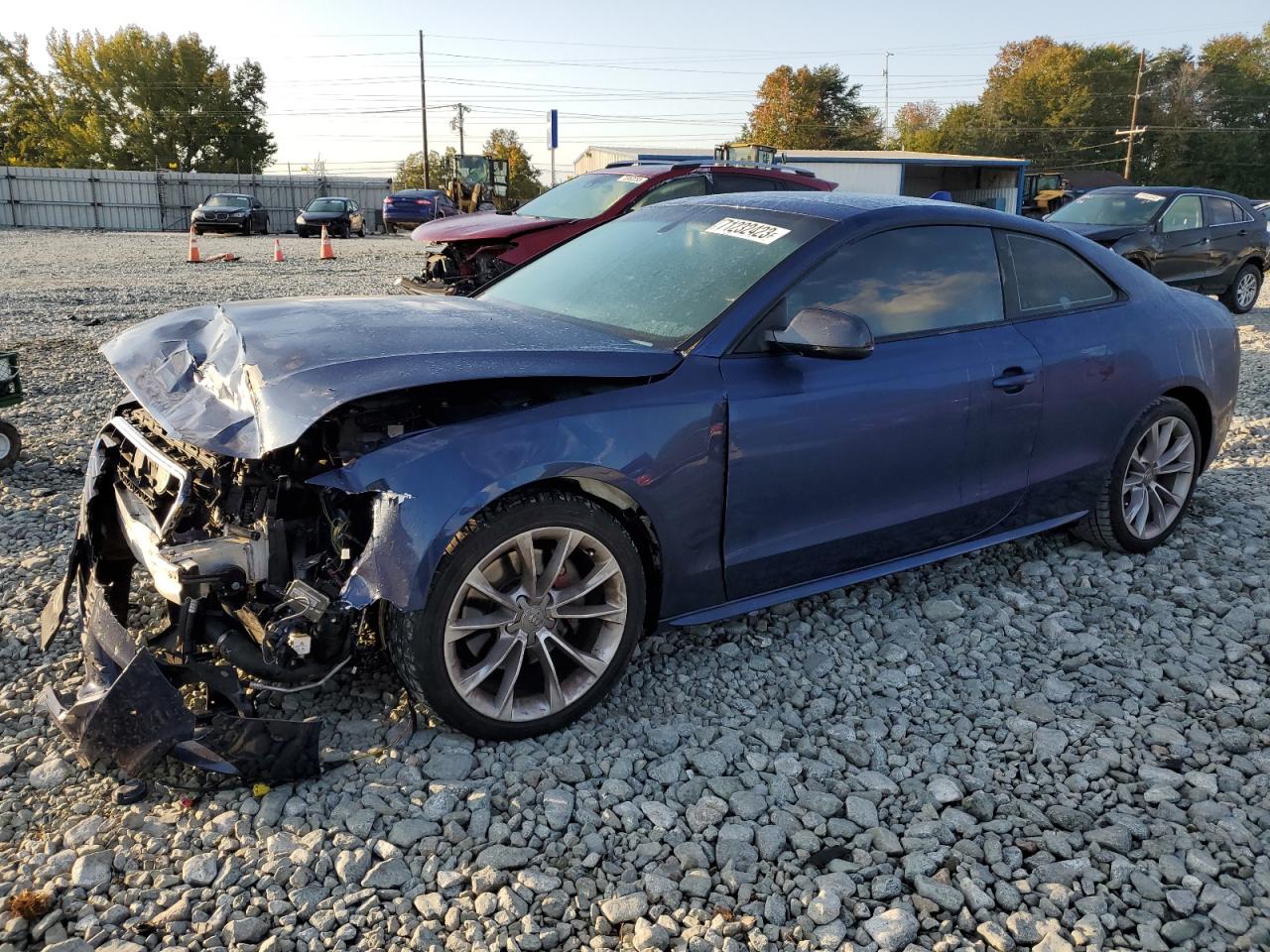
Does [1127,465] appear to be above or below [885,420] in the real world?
below

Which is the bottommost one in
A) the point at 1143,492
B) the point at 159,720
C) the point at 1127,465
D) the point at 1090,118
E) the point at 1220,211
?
the point at 159,720

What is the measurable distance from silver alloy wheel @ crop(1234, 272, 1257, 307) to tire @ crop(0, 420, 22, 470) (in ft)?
46.5

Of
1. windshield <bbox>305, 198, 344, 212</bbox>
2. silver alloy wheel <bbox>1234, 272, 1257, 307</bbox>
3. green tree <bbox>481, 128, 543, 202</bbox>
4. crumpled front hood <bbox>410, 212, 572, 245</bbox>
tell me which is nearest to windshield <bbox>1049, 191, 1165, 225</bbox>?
silver alloy wheel <bbox>1234, 272, 1257, 307</bbox>

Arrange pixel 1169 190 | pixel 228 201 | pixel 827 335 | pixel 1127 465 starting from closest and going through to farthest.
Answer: pixel 827 335 → pixel 1127 465 → pixel 1169 190 → pixel 228 201

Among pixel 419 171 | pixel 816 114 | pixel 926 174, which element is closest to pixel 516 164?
pixel 419 171

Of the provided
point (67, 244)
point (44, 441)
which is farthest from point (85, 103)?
point (44, 441)

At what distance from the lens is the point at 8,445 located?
5.45m

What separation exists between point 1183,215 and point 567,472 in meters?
12.5

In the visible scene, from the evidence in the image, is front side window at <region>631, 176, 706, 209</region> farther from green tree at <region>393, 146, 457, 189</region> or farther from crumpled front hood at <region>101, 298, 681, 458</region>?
green tree at <region>393, 146, 457, 189</region>

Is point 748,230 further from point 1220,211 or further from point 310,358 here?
point 1220,211

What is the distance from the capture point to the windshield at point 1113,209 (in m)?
12.6

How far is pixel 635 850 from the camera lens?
8.71 feet

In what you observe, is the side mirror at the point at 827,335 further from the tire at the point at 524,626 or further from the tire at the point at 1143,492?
the tire at the point at 1143,492

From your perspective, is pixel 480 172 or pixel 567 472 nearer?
pixel 567 472
